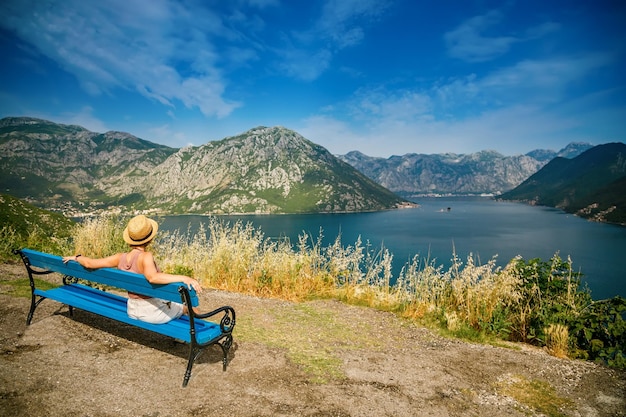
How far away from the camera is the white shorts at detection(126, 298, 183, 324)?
474 cm

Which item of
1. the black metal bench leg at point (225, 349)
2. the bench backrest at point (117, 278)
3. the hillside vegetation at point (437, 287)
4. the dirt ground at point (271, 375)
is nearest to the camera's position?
the dirt ground at point (271, 375)

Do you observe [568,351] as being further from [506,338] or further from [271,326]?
[271,326]

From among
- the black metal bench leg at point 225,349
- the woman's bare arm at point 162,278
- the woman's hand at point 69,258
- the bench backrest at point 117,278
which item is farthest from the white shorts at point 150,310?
the woman's hand at point 69,258

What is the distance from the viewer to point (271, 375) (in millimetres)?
4664

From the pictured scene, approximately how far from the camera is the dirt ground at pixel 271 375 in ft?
12.6

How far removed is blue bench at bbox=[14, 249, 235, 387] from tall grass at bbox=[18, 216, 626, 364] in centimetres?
389

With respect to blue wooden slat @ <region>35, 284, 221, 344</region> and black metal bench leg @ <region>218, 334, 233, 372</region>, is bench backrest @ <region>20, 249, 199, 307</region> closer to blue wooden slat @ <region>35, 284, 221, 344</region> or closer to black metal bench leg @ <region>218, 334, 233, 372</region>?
blue wooden slat @ <region>35, 284, 221, 344</region>

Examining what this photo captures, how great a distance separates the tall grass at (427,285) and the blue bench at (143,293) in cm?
389

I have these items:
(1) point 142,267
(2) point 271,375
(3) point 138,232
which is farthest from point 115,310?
(2) point 271,375

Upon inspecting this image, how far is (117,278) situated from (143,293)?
0.62 m

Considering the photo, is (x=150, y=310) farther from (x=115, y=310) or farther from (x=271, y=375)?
(x=271, y=375)

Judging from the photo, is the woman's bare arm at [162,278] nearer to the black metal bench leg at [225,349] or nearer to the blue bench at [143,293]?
the blue bench at [143,293]

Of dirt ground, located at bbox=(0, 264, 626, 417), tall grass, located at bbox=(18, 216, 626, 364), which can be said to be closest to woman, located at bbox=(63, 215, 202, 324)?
dirt ground, located at bbox=(0, 264, 626, 417)

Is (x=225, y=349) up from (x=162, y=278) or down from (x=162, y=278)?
down
